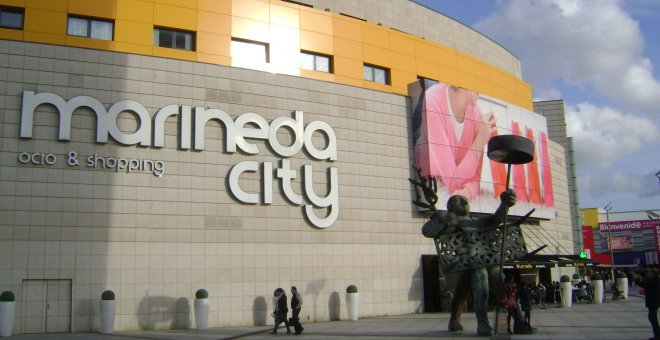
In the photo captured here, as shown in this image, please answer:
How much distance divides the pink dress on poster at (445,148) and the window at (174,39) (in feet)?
37.4

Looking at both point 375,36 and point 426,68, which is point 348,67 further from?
point 426,68

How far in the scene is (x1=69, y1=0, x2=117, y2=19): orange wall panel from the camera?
24.7 m

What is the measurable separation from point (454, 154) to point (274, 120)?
9.63 m

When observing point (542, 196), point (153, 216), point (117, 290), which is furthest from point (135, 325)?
point (542, 196)

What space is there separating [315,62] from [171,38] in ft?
22.3

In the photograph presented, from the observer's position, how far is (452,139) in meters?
30.5

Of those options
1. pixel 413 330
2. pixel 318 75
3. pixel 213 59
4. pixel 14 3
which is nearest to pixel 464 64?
pixel 318 75

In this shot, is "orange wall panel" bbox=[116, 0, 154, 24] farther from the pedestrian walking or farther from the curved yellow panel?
the pedestrian walking

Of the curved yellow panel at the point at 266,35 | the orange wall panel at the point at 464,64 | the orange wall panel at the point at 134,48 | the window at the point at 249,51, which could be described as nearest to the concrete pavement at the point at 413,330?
the orange wall panel at the point at 134,48

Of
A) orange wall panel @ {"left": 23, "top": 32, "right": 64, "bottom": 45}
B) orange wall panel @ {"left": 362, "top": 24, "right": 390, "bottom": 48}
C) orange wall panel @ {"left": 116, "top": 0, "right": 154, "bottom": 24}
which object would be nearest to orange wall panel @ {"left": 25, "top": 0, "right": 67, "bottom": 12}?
orange wall panel @ {"left": 23, "top": 32, "right": 64, "bottom": 45}

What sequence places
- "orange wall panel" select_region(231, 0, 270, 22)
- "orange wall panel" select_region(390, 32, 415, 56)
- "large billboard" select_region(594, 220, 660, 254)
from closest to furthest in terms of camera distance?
"orange wall panel" select_region(231, 0, 270, 22) → "orange wall panel" select_region(390, 32, 415, 56) → "large billboard" select_region(594, 220, 660, 254)

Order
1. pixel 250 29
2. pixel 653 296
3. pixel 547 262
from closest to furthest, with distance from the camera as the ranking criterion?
1. pixel 653 296
2. pixel 250 29
3. pixel 547 262

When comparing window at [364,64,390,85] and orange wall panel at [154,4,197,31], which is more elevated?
orange wall panel at [154,4,197,31]

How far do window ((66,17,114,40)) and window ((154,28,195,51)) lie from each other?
1863mm
